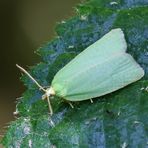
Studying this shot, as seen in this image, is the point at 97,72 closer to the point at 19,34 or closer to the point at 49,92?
the point at 49,92

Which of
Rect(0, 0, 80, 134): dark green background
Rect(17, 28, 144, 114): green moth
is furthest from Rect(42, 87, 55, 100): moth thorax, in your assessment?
Rect(0, 0, 80, 134): dark green background

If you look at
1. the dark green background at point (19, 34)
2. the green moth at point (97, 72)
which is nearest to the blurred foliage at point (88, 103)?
the green moth at point (97, 72)

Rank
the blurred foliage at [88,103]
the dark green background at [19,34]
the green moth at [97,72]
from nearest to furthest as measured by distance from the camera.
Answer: the blurred foliage at [88,103]
the green moth at [97,72]
the dark green background at [19,34]

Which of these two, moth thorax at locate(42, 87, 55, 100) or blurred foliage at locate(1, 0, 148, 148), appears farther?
moth thorax at locate(42, 87, 55, 100)

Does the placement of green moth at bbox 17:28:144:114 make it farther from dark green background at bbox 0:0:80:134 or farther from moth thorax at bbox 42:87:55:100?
dark green background at bbox 0:0:80:134

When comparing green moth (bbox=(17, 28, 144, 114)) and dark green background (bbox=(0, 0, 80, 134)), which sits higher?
green moth (bbox=(17, 28, 144, 114))

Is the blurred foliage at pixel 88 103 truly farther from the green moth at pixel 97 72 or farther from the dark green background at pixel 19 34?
the dark green background at pixel 19 34

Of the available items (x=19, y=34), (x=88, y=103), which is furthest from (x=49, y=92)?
(x=19, y=34)

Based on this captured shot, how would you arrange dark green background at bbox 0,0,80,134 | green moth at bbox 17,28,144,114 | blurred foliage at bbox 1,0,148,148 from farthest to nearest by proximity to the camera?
1. dark green background at bbox 0,0,80,134
2. green moth at bbox 17,28,144,114
3. blurred foliage at bbox 1,0,148,148
